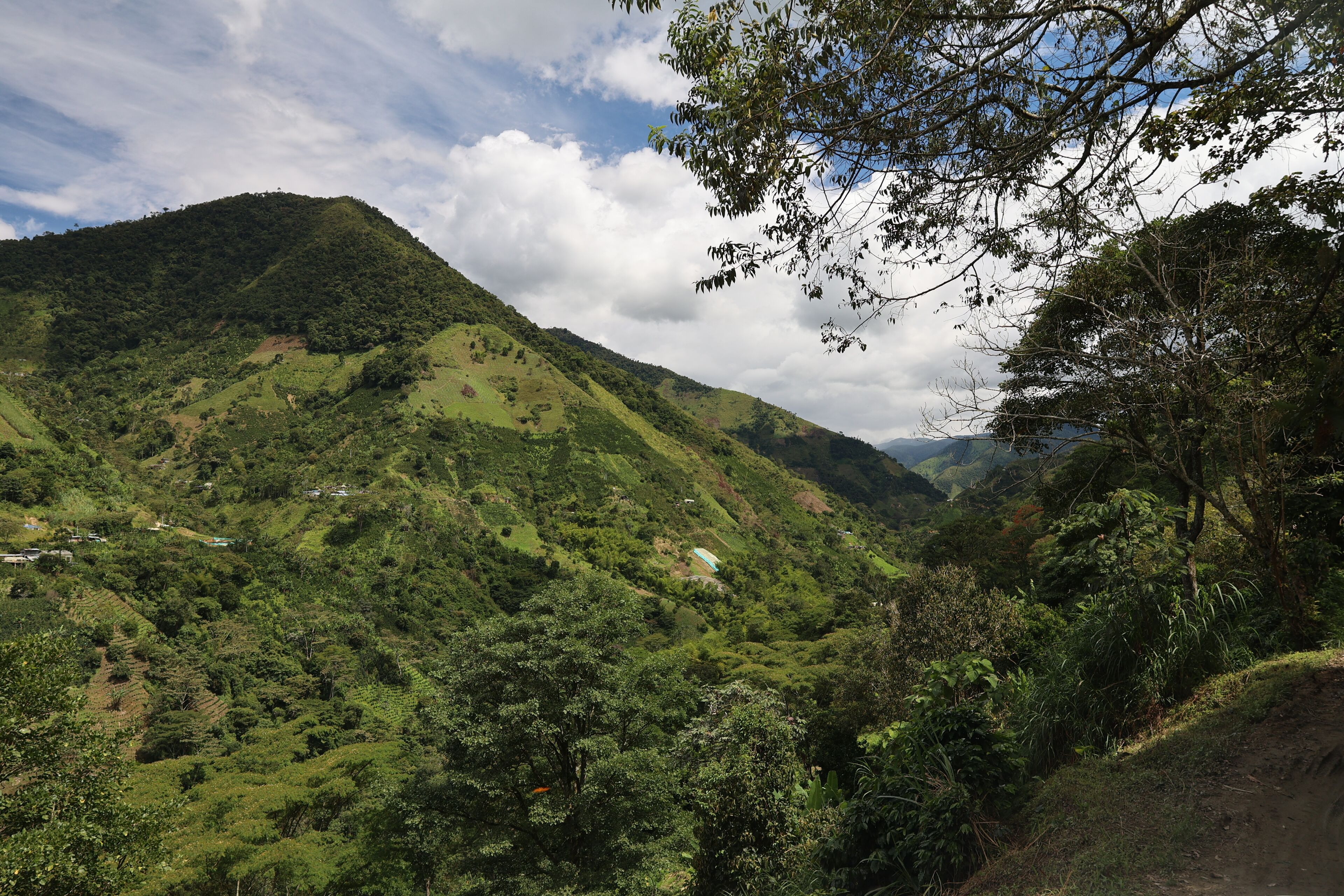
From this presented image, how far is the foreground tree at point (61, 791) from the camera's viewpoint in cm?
993

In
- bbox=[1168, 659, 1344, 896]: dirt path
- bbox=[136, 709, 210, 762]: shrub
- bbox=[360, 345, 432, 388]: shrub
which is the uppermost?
bbox=[360, 345, 432, 388]: shrub

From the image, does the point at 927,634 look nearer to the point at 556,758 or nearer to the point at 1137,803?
the point at 556,758

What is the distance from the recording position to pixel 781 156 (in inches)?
202

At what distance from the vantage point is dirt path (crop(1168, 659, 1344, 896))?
3104 mm

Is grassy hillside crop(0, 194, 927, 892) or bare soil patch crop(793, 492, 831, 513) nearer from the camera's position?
grassy hillside crop(0, 194, 927, 892)

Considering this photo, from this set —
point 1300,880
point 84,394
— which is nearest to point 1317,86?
point 1300,880

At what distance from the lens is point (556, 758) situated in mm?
14578

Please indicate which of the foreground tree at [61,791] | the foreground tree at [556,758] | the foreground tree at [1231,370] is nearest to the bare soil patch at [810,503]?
the foreground tree at [556,758]

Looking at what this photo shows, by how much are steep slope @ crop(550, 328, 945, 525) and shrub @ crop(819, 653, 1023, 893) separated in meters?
145

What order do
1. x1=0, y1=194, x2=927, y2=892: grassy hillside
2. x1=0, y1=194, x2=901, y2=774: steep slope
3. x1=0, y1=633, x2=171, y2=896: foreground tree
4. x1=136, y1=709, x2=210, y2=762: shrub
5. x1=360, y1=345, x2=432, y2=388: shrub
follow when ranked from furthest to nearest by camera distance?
x1=360, y1=345, x2=432, y2=388: shrub → x1=0, y1=194, x2=901, y2=774: steep slope → x1=0, y1=194, x2=927, y2=892: grassy hillside → x1=136, y1=709, x2=210, y2=762: shrub → x1=0, y1=633, x2=171, y2=896: foreground tree

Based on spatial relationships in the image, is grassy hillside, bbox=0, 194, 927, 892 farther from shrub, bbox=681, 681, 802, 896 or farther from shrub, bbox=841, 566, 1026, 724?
shrub, bbox=681, 681, 802, 896

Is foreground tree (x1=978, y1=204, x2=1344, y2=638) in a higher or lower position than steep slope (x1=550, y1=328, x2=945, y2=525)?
lower

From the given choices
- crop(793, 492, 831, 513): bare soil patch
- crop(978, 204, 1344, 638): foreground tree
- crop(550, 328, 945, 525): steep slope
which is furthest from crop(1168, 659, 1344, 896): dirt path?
crop(550, 328, 945, 525): steep slope

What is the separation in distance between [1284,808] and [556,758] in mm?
13792
